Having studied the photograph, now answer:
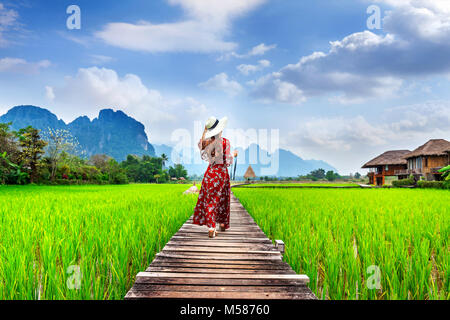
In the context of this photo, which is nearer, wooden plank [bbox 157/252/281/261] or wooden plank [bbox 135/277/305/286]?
wooden plank [bbox 135/277/305/286]

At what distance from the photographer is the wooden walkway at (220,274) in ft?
6.04

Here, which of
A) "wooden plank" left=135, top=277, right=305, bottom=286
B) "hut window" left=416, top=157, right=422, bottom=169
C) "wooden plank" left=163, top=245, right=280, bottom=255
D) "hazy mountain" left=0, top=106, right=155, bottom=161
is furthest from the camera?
"hazy mountain" left=0, top=106, right=155, bottom=161

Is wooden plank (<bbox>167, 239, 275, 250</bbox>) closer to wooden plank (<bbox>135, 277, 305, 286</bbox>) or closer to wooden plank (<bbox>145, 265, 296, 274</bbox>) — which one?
wooden plank (<bbox>145, 265, 296, 274</bbox>)

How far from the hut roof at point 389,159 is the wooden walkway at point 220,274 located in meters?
35.0

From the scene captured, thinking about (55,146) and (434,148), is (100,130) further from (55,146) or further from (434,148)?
(434,148)

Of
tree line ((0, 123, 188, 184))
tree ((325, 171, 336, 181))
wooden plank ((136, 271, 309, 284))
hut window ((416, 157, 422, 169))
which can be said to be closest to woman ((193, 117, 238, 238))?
wooden plank ((136, 271, 309, 284))

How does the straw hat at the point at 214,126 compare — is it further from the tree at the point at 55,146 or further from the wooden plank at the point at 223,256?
the tree at the point at 55,146

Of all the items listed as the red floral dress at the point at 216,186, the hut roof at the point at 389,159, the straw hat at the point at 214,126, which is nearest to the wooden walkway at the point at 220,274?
the red floral dress at the point at 216,186

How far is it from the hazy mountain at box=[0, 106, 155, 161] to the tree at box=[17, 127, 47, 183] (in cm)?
11684

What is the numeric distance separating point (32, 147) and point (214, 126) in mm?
24696

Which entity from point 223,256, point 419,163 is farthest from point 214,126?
point 419,163

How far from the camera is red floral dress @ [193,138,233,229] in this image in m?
3.84

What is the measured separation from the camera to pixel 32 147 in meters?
21.6
